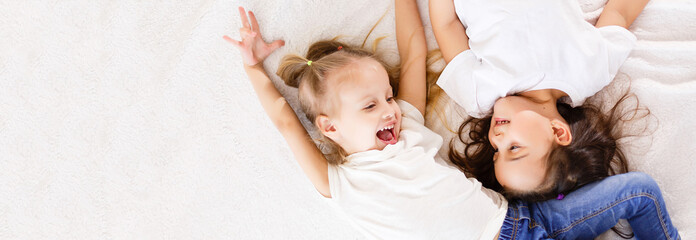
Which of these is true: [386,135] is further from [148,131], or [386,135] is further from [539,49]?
[148,131]

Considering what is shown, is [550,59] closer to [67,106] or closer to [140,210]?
[140,210]

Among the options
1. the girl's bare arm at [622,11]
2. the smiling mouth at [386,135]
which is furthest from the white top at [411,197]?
the girl's bare arm at [622,11]

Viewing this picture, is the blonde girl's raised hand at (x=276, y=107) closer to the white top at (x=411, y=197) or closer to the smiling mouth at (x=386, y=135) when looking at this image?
the white top at (x=411, y=197)

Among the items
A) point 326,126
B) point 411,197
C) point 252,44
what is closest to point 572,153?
point 411,197

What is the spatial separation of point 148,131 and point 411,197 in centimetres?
70

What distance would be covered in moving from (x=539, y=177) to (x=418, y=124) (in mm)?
297

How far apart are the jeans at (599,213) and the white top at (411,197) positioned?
0.05 metres

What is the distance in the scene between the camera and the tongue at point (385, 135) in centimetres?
112

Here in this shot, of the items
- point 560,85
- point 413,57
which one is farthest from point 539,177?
point 413,57

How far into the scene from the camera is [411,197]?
107 centimetres

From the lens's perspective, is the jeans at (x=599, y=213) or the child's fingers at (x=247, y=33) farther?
the child's fingers at (x=247, y=33)

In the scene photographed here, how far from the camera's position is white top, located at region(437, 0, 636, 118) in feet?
3.52

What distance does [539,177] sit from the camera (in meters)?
1.02

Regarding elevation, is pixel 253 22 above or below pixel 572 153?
above
